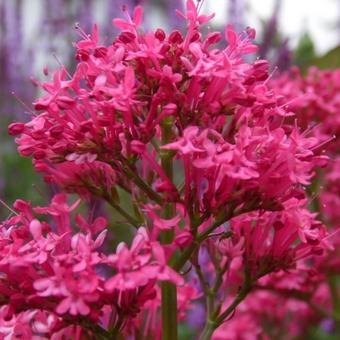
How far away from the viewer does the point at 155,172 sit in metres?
1.05

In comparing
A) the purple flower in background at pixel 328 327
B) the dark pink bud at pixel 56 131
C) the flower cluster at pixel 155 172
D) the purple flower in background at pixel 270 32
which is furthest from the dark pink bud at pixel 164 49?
the purple flower in background at pixel 328 327

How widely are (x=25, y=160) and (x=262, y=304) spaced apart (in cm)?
119

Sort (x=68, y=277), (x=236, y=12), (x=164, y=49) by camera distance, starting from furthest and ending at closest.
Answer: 1. (x=236, y=12)
2. (x=164, y=49)
3. (x=68, y=277)

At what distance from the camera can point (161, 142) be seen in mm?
1032

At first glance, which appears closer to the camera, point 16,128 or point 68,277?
point 68,277

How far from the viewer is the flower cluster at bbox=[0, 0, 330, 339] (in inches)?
36.2

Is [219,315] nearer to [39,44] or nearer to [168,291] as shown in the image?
[168,291]

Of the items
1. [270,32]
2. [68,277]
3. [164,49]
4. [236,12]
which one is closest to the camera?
[68,277]

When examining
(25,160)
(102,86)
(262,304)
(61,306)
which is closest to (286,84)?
(262,304)

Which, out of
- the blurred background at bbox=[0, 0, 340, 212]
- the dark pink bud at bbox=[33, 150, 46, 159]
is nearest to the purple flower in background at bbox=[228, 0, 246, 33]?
the blurred background at bbox=[0, 0, 340, 212]

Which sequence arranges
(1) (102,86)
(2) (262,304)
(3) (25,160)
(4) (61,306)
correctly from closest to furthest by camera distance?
1. (4) (61,306)
2. (1) (102,86)
3. (2) (262,304)
4. (3) (25,160)

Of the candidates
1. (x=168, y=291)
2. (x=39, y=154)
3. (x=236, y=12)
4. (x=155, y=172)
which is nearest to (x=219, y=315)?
(x=168, y=291)

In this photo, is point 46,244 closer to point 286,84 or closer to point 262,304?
point 286,84

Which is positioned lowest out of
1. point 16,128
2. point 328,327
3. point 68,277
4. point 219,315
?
point 328,327
